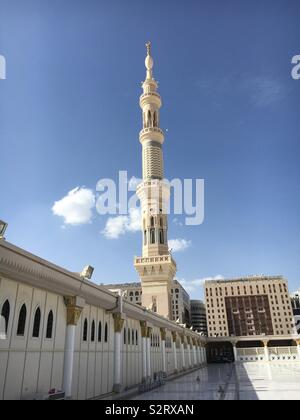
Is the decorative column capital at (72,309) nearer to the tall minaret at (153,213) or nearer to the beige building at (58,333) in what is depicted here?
the beige building at (58,333)

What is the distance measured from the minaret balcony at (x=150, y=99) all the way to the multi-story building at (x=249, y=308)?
70905 millimetres

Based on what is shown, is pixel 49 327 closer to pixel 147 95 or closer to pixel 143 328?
pixel 143 328

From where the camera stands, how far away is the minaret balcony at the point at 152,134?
170ft

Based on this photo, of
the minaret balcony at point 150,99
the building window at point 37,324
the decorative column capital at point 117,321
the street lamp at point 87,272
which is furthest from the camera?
the minaret balcony at point 150,99

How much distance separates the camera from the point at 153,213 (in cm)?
4853

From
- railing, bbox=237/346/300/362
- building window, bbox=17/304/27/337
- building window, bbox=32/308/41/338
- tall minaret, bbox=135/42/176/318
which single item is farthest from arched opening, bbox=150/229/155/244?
building window, bbox=17/304/27/337

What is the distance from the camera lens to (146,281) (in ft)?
149

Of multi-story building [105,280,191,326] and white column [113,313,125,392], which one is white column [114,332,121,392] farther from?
multi-story building [105,280,191,326]

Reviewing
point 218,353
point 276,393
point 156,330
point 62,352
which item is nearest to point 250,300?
point 218,353

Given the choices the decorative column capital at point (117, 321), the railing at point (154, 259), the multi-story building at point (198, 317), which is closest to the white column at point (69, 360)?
the decorative column capital at point (117, 321)

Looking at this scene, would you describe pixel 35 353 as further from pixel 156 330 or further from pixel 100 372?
pixel 156 330

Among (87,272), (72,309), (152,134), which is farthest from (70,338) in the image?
(152,134)

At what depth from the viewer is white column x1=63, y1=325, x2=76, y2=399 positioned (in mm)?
12414
